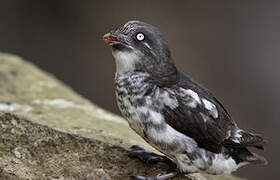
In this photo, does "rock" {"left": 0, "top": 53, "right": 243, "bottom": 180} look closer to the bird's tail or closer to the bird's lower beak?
the bird's tail

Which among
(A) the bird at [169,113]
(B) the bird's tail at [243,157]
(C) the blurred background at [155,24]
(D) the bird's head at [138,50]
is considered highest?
(D) the bird's head at [138,50]

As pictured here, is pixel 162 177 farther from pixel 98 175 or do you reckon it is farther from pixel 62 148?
pixel 62 148

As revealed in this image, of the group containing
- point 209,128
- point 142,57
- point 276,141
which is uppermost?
point 142,57

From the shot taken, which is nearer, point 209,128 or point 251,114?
point 209,128

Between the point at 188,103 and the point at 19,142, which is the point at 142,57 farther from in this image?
the point at 19,142

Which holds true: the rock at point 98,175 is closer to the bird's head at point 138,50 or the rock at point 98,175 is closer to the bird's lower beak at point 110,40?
the bird's head at point 138,50

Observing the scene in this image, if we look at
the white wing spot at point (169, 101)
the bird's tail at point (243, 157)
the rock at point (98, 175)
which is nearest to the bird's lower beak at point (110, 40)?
the white wing spot at point (169, 101)

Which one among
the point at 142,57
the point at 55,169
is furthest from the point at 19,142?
the point at 142,57

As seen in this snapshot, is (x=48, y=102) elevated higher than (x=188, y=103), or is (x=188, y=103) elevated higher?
(x=188, y=103)
